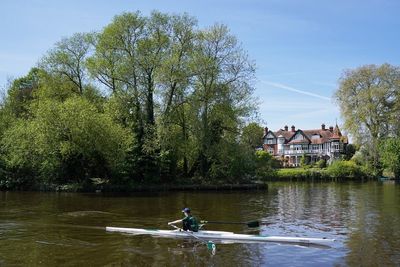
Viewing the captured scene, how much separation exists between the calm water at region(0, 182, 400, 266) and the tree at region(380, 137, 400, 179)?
3565cm

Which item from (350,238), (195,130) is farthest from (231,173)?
(350,238)

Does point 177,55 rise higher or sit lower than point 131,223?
higher

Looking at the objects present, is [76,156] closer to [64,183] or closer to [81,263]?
[64,183]

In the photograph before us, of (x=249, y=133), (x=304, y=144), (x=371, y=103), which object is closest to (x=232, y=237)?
A: (x=249, y=133)

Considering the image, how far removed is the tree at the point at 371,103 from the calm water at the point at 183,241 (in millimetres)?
36513

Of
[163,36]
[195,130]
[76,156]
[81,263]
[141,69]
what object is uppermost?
[163,36]

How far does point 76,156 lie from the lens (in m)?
49.2

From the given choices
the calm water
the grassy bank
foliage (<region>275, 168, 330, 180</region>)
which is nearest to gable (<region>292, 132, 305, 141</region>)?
the grassy bank

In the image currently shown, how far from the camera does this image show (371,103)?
7325 centimetres

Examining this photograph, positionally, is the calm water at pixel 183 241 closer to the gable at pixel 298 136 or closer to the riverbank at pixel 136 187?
the riverbank at pixel 136 187

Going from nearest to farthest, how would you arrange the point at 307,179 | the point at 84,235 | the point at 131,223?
the point at 84,235 → the point at 131,223 → the point at 307,179

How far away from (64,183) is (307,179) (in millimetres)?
46393

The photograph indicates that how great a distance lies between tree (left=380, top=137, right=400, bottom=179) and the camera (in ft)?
238

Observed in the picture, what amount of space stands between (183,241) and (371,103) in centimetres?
6009
